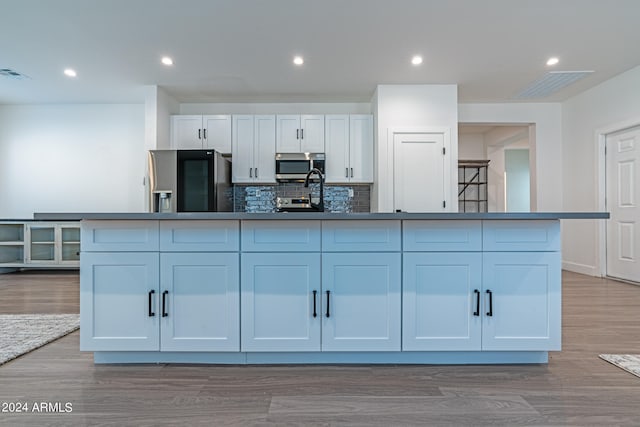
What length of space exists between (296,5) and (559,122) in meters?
4.71

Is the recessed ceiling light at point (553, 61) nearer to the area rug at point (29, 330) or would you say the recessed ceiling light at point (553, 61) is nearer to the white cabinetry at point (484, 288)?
the white cabinetry at point (484, 288)

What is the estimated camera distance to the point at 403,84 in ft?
15.8

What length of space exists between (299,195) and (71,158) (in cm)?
352

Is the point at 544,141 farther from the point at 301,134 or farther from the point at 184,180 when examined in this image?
the point at 184,180

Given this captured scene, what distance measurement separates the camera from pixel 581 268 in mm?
5391

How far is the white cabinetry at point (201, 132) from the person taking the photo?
511 centimetres

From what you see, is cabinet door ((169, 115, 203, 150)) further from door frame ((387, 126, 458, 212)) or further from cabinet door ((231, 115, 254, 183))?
door frame ((387, 126, 458, 212))

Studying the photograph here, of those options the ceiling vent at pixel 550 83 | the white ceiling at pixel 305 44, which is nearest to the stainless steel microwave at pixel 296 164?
the white ceiling at pixel 305 44

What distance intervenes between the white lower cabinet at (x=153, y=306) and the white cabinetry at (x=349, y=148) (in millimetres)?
3243

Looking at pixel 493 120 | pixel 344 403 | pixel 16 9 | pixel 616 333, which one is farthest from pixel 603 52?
pixel 16 9

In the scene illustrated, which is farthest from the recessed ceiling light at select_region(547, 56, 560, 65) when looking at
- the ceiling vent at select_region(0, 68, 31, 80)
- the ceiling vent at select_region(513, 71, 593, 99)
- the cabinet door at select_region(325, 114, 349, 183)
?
the ceiling vent at select_region(0, 68, 31, 80)

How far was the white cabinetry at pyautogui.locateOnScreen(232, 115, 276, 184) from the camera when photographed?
508 centimetres

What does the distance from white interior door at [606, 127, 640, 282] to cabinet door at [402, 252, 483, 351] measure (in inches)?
150

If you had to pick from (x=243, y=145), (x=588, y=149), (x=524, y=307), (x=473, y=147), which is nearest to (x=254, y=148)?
(x=243, y=145)
